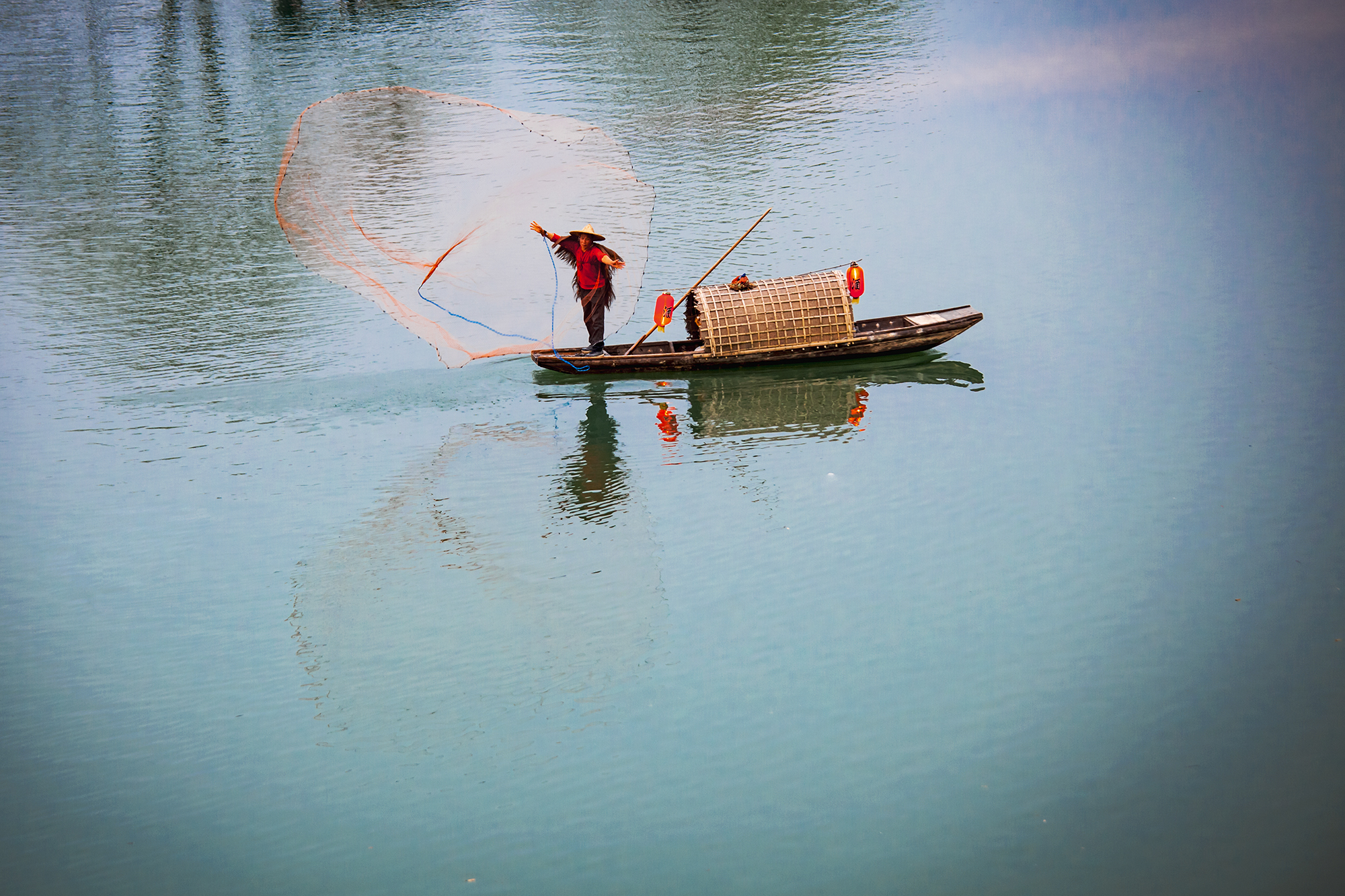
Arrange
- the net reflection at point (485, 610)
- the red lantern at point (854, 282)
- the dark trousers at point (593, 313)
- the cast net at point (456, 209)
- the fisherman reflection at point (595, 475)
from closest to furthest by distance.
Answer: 1. the net reflection at point (485, 610)
2. the fisherman reflection at point (595, 475)
3. the cast net at point (456, 209)
4. the dark trousers at point (593, 313)
5. the red lantern at point (854, 282)

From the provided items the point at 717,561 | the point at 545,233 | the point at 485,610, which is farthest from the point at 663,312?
the point at 485,610

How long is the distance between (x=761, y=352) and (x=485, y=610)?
4935mm

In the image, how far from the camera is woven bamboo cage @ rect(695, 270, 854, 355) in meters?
10.8

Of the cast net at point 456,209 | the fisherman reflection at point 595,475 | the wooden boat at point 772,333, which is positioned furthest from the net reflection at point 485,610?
the wooden boat at point 772,333

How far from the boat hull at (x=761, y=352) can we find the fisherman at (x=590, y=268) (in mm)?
218

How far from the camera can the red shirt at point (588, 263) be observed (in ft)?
33.3

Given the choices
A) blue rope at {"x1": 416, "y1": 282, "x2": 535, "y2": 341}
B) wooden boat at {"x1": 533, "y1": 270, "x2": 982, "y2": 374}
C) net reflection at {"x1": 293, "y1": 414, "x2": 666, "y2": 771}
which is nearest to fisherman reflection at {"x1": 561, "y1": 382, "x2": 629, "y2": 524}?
net reflection at {"x1": 293, "y1": 414, "x2": 666, "y2": 771}

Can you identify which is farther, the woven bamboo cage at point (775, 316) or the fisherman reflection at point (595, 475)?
the woven bamboo cage at point (775, 316)

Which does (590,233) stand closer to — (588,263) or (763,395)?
(588,263)

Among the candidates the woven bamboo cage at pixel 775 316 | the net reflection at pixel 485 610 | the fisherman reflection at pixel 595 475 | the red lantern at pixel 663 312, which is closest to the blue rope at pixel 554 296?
the fisherman reflection at pixel 595 475

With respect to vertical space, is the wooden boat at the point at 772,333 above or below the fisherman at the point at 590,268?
below

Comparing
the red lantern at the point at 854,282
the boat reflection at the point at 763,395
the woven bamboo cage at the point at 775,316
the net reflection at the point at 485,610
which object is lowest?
the net reflection at the point at 485,610

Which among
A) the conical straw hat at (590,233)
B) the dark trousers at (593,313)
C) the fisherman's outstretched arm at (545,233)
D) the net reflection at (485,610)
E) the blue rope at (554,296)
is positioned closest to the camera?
the net reflection at (485,610)

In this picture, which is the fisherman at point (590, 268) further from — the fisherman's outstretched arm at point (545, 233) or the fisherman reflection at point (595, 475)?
the fisherman reflection at point (595, 475)
